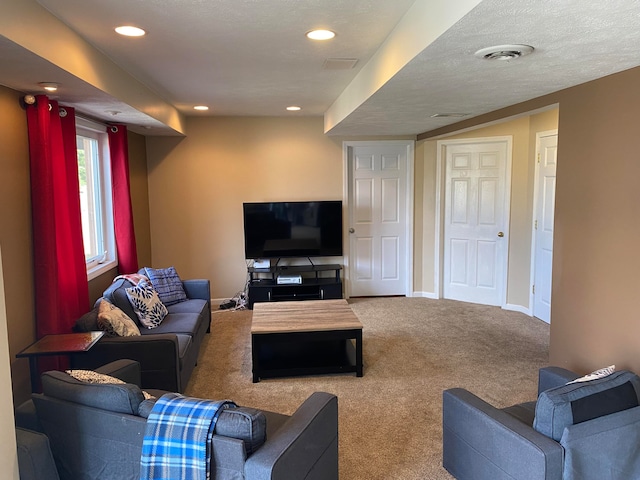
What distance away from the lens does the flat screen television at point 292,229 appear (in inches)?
236

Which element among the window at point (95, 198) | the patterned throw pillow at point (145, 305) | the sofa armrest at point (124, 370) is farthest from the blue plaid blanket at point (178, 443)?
the window at point (95, 198)

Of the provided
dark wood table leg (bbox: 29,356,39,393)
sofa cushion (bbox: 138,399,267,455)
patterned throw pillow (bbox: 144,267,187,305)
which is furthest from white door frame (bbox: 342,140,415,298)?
sofa cushion (bbox: 138,399,267,455)

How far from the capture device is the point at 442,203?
248 inches

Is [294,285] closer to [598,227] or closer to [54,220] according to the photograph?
[54,220]

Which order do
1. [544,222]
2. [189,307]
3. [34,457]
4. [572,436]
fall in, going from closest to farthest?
1. [34,457]
2. [572,436]
3. [189,307]
4. [544,222]

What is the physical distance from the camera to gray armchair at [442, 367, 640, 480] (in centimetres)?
191

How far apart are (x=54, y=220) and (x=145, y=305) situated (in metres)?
1.01

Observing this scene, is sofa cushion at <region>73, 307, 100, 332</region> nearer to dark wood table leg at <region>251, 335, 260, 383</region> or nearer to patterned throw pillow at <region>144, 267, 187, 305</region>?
dark wood table leg at <region>251, 335, 260, 383</region>

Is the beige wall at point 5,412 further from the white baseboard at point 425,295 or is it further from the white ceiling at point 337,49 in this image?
the white baseboard at point 425,295

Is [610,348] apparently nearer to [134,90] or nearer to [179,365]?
[179,365]

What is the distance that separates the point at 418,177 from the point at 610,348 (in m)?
3.79

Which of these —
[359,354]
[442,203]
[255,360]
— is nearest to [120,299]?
[255,360]

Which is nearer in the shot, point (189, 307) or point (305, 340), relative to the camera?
point (305, 340)

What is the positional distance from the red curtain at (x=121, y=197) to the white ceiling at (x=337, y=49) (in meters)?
0.50
